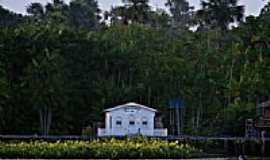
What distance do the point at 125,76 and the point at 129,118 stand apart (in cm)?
927

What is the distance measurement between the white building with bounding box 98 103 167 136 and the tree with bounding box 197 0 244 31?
25.1 metres

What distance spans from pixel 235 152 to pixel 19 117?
70.3 ft

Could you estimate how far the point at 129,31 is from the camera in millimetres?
69812

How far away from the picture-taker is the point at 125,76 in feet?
221

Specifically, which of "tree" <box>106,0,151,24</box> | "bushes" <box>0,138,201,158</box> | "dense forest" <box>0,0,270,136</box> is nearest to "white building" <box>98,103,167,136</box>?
"dense forest" <box>0,0,270,136</box>

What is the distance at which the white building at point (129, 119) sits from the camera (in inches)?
2304

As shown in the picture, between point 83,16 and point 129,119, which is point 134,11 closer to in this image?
point 83,16

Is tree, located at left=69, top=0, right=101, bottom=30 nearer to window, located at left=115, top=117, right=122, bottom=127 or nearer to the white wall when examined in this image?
the white wall

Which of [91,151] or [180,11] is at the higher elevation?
[180,11]

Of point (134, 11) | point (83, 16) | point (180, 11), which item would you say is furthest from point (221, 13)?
point (83, 16)

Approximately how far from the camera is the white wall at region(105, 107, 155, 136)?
58.6 m

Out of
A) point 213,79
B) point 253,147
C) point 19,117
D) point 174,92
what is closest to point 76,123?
point 19,117

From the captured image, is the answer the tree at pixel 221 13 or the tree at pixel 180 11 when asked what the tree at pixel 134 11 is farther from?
the tree at pixel 180 11

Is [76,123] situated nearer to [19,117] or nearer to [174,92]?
[19,117]
